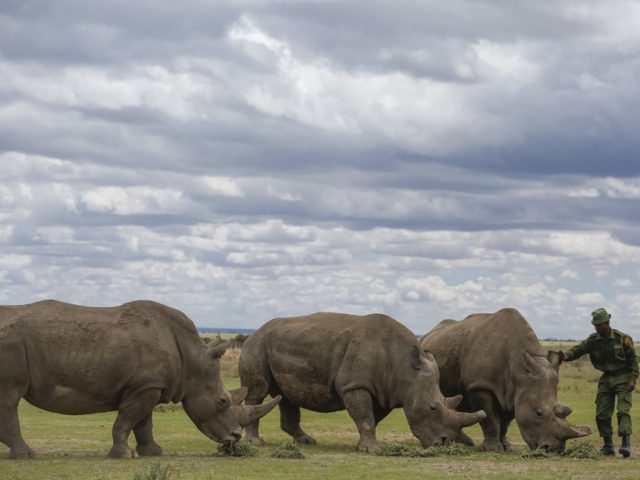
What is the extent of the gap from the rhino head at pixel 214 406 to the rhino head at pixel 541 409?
4.07m

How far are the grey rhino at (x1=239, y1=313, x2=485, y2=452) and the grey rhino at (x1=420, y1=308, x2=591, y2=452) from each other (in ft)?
2.63

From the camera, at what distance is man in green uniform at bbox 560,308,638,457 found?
19297mm

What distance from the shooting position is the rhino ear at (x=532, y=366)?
1912cm

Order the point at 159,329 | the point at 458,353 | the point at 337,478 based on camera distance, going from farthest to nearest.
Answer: the point at 458,353
the point at 159,329
the point at 337,478

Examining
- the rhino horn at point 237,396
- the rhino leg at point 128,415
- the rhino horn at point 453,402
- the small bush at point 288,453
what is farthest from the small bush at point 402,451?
the rhino leg at point 128,415

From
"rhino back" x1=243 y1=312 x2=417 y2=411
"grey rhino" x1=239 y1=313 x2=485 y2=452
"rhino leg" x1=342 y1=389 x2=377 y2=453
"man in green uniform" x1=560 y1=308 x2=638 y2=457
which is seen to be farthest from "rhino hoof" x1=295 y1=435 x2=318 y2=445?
"man in green uniform" x1=560 y1=308 x2=638 y2=457

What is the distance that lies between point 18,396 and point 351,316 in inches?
252

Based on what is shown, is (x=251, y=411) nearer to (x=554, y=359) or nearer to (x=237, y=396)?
(x=237, y=396)

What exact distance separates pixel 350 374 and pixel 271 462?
3373mm

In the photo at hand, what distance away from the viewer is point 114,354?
17.9 meters

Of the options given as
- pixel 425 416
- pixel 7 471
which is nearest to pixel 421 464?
pixel 425 416

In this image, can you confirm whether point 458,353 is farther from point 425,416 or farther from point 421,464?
point 421,464

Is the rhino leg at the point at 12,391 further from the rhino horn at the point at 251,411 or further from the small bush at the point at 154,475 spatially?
the small bush at the point at 154,475

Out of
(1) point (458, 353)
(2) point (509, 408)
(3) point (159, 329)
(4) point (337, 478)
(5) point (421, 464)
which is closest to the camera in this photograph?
(4) point (337, 478)
